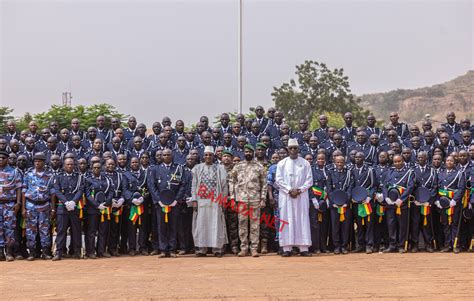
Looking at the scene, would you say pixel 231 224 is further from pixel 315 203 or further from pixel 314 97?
pixel 314 97

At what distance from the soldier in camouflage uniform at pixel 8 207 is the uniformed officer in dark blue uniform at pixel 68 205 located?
683 mm

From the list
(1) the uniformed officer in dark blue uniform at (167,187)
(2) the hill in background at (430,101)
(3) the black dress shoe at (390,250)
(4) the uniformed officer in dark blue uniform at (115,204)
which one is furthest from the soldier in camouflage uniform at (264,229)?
(2) the hill in background at (430,101)

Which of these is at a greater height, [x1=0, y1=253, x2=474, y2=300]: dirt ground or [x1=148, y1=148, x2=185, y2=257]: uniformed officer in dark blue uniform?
[x1=148, y1=148, x2=185, y2=257]: uniformed officer in dark blue uniform

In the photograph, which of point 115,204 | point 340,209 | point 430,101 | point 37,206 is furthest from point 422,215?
point 430,101

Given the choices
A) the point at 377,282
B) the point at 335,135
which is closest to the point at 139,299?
the point at 377,282

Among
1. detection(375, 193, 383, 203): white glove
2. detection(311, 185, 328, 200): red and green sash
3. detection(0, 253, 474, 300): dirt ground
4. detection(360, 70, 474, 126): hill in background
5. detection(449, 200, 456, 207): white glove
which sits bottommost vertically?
detection(0, 253, 474, 300): dirt ground

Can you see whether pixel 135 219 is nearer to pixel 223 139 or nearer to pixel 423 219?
pixel 223 139

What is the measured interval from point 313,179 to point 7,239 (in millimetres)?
5513

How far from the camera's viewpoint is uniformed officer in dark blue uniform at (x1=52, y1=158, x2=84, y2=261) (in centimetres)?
1138

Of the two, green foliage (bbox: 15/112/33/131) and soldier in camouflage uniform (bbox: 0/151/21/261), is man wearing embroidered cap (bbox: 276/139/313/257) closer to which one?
soldier in camouflage uniform (bbox: 0/151/21/261)

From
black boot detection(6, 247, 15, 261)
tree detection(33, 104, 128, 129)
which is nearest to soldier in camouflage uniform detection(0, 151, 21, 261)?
black boot detection(6, 247, 15, 261)

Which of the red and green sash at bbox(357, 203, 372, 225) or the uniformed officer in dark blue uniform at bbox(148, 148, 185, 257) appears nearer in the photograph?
the uniformed officer in dark blue uniform at bbox(148, 148, 185, 257)

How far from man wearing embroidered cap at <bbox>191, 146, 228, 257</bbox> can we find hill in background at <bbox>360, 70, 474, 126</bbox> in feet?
193

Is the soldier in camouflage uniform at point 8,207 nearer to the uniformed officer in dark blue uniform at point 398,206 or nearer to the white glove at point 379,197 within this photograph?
the white glove at point 379,197
